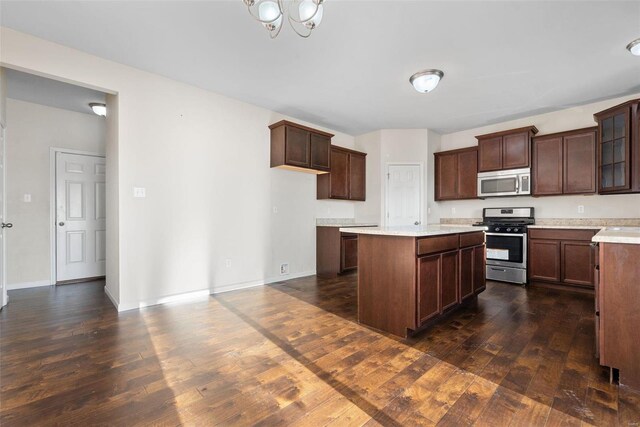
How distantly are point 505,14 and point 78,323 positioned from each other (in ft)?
15.1

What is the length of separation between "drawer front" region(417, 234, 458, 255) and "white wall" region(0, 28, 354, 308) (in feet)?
8.37

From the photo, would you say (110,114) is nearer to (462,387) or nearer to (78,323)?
(78,323)

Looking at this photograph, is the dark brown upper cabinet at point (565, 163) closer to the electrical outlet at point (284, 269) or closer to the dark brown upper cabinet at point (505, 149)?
the dark brown upper cabinet at point (505, 149)

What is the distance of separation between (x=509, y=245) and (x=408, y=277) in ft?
9.59

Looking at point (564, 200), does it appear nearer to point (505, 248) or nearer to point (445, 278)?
point (505, 248)

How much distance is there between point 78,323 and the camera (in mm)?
2703

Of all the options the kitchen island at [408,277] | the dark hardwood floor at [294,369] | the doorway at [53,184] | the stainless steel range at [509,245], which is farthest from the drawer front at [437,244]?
the doorway at [53,184]

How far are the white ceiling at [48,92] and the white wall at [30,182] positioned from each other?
0.78ft

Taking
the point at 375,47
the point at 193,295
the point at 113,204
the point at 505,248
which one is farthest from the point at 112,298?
the point at 505,248

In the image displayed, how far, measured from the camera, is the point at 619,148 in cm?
359

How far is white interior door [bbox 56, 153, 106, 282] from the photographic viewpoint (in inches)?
170

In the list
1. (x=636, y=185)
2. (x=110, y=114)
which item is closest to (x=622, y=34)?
(x=636, y=185)

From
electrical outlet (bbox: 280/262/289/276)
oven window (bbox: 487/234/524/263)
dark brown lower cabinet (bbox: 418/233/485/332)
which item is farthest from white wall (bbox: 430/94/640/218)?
electrical outlet (bbox: 280/262/289/276)

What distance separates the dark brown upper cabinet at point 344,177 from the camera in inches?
202
